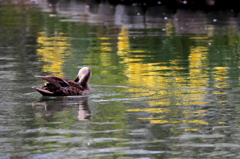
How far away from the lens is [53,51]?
2053cm

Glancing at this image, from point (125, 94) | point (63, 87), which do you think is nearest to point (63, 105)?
point (63, 87)

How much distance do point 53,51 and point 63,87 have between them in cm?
823

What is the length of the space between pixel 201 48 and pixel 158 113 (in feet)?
35.4

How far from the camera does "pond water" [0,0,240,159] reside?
8820 mm

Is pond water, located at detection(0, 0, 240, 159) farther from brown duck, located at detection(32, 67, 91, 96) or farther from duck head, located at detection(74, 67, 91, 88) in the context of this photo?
duck head, located at detection(74, 67, 91, 88)

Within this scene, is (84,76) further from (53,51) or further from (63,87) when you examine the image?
(53,51)

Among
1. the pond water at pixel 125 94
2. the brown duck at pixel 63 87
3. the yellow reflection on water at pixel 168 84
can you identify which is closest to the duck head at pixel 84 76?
the brown duck at pixel 63 87

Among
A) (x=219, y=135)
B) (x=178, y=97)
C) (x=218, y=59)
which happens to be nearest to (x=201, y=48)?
(x=218, y=59)

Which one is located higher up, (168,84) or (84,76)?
(84,76)

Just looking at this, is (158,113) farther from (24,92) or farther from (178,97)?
(24,92)

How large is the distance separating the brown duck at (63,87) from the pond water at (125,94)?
0.13 meters

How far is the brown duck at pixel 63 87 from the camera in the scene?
478 inches

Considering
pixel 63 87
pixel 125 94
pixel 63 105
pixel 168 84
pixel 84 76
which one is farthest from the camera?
pixel 168 84

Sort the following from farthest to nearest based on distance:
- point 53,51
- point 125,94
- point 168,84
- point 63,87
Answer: point 53,51
point 168,84
point 125,94
point 63,87
